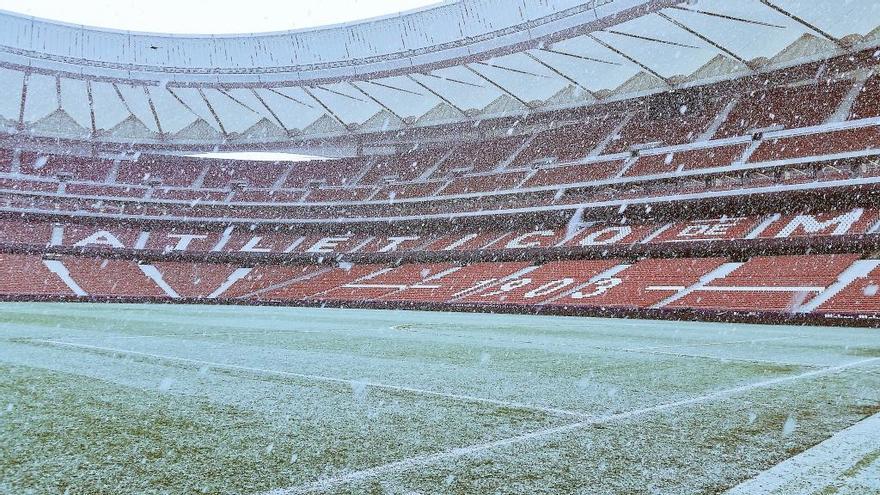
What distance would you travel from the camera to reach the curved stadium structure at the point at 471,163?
2216 cm

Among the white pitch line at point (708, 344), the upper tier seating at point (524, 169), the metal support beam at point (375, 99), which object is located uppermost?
the metal support beam at point (375, 99)

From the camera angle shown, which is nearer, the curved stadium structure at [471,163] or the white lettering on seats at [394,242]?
the curved stadium structure at [471,163]

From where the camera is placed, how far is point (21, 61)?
30141 mm

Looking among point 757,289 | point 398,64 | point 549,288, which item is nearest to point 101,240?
point 398,64

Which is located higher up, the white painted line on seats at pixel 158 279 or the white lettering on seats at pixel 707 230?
the white lettering on seats at pixel 707 230

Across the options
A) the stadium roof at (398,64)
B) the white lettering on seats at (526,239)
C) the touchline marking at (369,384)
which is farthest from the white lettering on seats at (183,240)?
the touchline marking at (369,384)

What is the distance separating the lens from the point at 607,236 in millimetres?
26359

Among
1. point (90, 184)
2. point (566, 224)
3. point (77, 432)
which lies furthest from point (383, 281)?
point (77, 432)

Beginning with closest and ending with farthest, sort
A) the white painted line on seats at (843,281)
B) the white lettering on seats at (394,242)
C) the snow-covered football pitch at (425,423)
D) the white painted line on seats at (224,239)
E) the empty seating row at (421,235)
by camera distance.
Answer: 1. the snow-covered football pitch at (425,423)
2. the white painted line on seats at (843,281)
3. the empty seating row at (421,235)
4. the white lettering on seats at (394,242)
5. the white painted line on seats at (224,239)

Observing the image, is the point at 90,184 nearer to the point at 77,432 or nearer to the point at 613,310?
the point at 613,310

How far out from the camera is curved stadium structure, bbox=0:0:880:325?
872 inches

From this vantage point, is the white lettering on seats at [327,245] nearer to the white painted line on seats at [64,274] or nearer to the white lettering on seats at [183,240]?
the white lettering on seats at [183,240]

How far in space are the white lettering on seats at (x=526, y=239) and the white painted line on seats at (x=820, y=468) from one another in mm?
24432

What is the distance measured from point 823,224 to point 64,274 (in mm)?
32077
